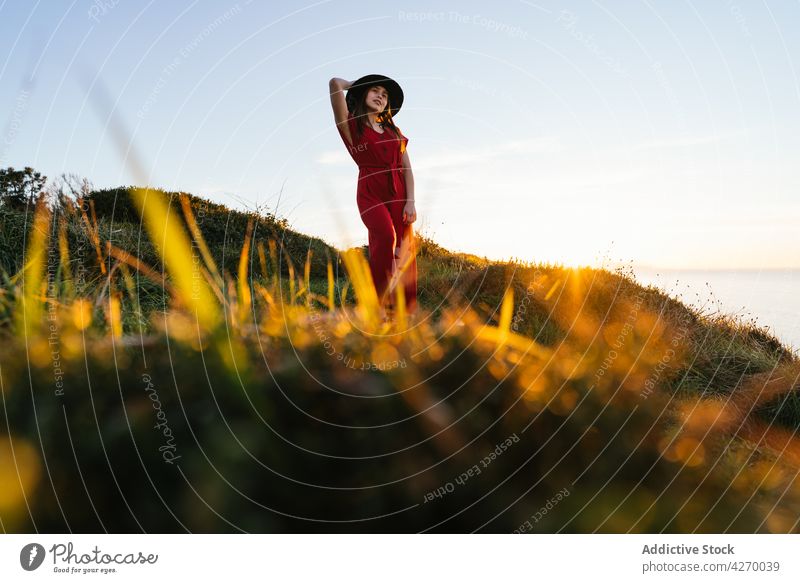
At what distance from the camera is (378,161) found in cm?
600

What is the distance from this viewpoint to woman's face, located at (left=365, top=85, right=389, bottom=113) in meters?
5.82

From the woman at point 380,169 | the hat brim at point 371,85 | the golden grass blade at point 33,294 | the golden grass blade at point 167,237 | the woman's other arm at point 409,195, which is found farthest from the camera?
the golden grass blade at point 167,237

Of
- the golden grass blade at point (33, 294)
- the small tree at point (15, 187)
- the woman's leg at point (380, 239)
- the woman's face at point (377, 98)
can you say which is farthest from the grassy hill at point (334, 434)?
the small tree at point (15, 187)

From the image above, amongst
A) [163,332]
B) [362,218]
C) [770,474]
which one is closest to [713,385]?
[770,474]

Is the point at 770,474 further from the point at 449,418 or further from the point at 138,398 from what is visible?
the point at 138,398

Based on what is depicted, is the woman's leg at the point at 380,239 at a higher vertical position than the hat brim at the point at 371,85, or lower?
lower

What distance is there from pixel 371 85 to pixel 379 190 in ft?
3.01

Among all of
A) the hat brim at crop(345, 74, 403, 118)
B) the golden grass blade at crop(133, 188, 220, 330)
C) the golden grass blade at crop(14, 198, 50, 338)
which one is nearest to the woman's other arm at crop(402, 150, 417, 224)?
the hat brim at crop(345, 74, 403, 118)

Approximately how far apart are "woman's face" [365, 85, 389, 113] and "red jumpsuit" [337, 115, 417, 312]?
7.3 inches

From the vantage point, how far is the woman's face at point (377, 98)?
5.82m

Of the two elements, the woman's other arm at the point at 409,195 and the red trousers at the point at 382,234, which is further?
the woman's other arm at the point at 409,195

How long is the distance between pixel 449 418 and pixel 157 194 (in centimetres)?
1354

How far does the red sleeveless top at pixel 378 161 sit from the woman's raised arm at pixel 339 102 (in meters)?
0.17

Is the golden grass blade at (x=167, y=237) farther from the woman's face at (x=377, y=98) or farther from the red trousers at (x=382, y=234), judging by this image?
the woman's face at (x=377, y=98)
